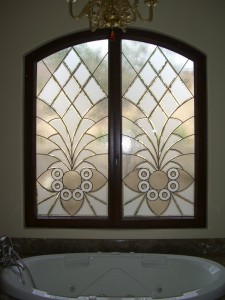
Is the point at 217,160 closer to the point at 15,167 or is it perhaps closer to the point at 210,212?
the point at 210,212

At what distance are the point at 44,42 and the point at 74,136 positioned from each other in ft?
2.61

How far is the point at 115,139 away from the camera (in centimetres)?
275

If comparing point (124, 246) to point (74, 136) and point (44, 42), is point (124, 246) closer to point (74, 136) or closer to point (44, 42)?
point (74, 136)

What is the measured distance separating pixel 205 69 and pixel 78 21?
1.10m

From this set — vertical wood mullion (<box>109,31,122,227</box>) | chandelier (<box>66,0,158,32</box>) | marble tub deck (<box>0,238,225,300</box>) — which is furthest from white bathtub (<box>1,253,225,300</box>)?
chandelier (<box>66,0,158,32</box>)

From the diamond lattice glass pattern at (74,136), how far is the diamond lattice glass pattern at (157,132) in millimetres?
197

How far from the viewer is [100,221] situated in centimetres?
272

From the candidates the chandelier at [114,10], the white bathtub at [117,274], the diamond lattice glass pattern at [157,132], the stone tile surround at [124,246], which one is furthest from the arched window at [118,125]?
the chandelier at [114,10]

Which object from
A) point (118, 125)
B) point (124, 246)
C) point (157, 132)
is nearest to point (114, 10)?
point (118, 125)

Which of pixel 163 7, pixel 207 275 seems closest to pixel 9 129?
pixel 163 7

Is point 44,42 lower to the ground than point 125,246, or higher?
higher

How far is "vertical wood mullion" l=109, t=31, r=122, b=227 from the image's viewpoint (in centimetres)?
274

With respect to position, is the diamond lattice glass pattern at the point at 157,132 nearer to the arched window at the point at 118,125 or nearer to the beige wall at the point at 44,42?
the arched window at the point at 118,125

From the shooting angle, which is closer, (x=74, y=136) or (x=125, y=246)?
(x=125, y=246)
